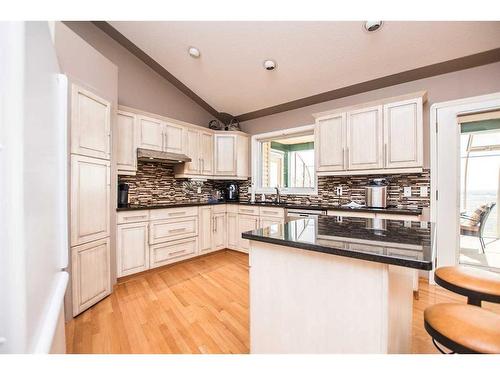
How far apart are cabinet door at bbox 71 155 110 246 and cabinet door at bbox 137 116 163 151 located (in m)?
0.78

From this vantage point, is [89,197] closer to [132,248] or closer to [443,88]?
[132,248]

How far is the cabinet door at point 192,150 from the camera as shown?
3.60m

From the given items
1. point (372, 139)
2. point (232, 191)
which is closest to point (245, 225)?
point (232, 191)

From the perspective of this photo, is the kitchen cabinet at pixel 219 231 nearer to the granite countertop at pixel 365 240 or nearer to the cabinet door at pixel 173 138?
the cabinet door at pixel 173 138

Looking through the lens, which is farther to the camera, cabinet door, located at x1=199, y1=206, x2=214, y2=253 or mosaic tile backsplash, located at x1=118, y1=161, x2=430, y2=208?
cabinet door, located at x1=199, y1=206, x2=214, y2=253

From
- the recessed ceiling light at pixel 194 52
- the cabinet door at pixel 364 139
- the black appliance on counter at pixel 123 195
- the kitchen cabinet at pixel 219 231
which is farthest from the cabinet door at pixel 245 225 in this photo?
the recessed ceiling light at pixel 194 52

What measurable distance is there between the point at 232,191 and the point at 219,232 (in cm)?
90

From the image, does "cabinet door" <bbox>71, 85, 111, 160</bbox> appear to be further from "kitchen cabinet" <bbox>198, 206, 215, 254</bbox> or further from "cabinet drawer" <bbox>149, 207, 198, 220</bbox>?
"kitchen cabinet" <bbox>198, 206, 215, 254</bbox>

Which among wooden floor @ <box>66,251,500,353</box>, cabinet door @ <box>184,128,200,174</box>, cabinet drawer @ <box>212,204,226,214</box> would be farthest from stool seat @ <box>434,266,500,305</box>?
cabinet door @ <box>184,128,200,174</box>

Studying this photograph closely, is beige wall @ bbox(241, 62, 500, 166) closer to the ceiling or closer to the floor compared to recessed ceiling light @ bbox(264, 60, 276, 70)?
closer to the floor

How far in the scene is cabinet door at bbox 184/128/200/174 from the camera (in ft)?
11.8

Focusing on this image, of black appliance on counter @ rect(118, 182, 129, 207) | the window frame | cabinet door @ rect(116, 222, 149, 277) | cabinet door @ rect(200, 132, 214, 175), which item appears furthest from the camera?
cabinet door @ rect(200, 132, 214, 175)

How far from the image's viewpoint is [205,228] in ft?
11.9
